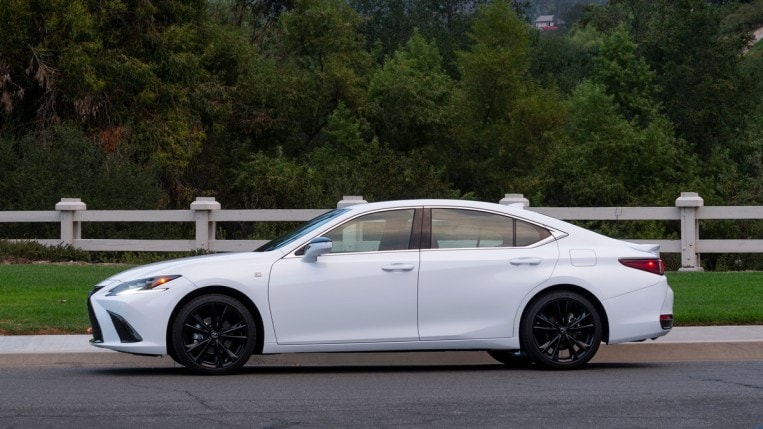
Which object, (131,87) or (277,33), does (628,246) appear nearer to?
(131,87)

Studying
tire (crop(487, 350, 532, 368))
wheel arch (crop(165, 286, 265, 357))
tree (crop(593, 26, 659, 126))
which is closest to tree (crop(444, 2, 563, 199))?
tree (crop(593, 26, 659, 126))

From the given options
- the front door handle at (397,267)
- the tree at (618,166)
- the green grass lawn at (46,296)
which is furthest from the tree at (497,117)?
the front door handle at (397,267)

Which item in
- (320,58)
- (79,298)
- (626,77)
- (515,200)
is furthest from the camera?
(626,77)

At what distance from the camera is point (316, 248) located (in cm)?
1070

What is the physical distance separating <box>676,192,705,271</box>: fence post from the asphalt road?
30.3 ft

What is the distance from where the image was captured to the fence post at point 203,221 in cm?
2258

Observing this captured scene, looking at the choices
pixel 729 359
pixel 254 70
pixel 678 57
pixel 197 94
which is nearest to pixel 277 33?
pixel 254 70

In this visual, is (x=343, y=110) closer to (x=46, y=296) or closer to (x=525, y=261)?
(x=46, y=296)

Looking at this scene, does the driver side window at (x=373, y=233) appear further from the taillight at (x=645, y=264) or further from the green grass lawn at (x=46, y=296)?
the green grass lawn at (x=46, y=296)

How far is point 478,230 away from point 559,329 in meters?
1.12

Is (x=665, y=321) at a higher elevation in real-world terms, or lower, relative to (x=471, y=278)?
lower

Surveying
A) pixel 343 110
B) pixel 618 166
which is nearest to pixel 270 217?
pixel 618 166

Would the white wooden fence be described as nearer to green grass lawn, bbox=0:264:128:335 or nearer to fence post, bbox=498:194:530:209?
fence post, bbox=498:194:530:209

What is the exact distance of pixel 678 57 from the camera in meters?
72.6
